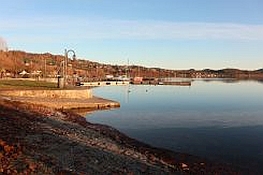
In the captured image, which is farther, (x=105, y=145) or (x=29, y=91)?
(x=29, y=91)

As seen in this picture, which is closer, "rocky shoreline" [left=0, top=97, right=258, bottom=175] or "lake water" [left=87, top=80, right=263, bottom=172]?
"rocky shoreline" [left=0, top=97, right=258, bottom=175]

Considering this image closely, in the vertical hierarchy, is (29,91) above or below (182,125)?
above

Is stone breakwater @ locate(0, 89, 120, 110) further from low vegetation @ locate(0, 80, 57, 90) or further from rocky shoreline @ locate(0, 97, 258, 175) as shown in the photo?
rocky shoreline @ locate(0, 97, 258, 175)

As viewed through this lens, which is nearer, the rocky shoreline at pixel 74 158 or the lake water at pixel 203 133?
the rocky shoreline at pixel 74 158

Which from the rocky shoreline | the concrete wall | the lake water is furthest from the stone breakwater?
the rocky shoreline

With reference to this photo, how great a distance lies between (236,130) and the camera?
39.2 m

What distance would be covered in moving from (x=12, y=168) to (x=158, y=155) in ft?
38.0

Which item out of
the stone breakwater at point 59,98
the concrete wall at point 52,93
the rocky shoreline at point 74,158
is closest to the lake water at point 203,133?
the stone breakwater at point 59,98

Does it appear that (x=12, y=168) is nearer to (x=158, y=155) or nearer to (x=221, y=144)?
(x=158, y=155)

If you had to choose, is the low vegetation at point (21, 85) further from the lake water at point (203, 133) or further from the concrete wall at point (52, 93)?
the lake water at point (203, 133)

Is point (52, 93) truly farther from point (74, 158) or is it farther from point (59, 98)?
point (74, 158)

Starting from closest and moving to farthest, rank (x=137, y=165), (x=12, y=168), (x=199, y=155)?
1. (x=12, y=168)
2. (x=137, y=165)
3. (x=199, y=155)

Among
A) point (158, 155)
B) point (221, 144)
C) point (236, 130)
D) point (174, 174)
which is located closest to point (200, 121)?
point (236, 130)

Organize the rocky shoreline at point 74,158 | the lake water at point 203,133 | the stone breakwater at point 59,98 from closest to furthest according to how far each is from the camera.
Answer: the rocky shoreline at point 74,158, the lake water at point 203,133, the stone breakwater at point 59,98
